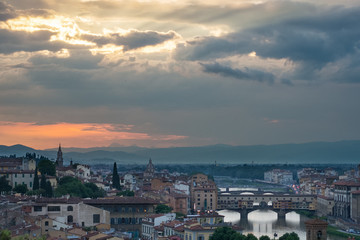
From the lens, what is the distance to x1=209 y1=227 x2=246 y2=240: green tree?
119 feet

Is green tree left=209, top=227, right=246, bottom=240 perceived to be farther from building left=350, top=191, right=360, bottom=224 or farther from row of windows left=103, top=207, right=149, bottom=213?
building left=350, top=191, right=360, bottom=224

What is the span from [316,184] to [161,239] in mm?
71636

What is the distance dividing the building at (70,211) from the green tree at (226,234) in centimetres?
929

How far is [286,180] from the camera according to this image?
614 feet

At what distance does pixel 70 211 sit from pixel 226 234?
1110 centimetres

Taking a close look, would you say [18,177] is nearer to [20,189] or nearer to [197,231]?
[20,189]

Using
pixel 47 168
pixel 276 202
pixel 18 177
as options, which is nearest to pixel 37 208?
pixel 18 177

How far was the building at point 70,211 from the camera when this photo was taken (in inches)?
1639

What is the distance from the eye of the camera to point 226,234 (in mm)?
36719

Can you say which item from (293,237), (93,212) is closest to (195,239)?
(293,237)

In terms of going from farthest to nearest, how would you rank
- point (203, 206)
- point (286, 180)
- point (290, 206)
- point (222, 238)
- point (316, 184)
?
1. point (286, 180)
2. point (316, 184)
3. point (290, 206)
4. point (203, 206)
5. point (222, 238)

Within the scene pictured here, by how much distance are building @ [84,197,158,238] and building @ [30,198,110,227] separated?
300 centimetres

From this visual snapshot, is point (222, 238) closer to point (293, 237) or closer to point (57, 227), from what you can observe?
point (293, 237)

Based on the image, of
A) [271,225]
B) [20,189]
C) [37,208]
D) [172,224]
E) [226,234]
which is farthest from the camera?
[271,225]
